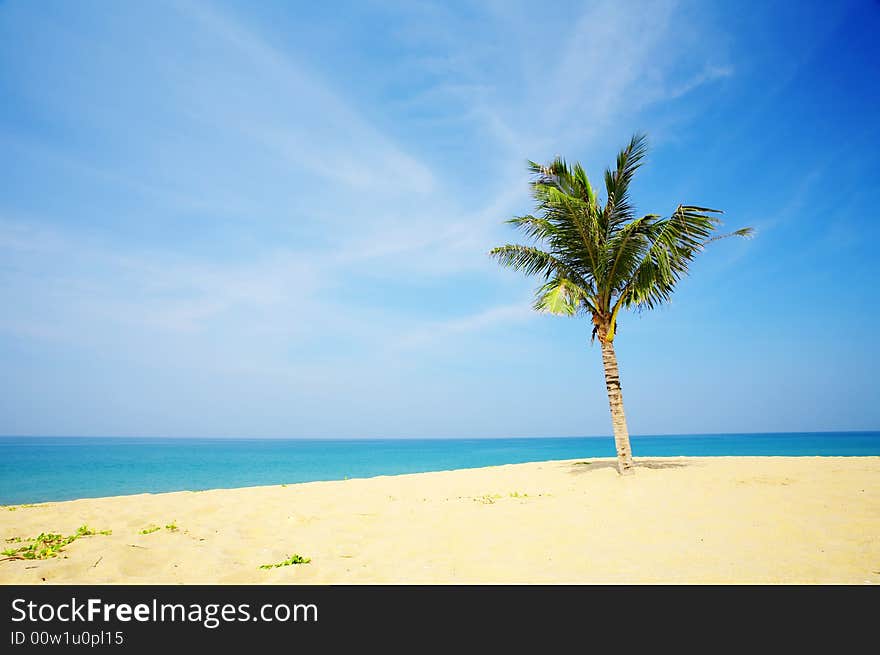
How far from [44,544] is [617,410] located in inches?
456

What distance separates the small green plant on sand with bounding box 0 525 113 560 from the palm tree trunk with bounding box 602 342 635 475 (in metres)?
10.8

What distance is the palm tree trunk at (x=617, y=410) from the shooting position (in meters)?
10.7

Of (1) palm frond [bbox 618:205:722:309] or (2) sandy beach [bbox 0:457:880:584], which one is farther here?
(1) palm frond [bbox 618:205:722:309]

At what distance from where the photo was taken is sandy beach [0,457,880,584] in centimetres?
422

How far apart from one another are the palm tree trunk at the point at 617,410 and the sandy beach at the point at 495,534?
Result: 40.1 inches

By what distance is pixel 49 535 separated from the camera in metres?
5.83
